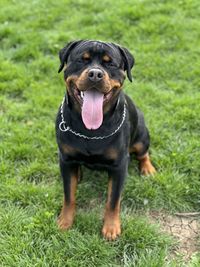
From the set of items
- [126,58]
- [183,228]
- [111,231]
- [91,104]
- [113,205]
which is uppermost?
[126,58]

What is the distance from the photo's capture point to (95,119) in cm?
293

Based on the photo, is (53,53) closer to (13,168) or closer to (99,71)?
(13,168)

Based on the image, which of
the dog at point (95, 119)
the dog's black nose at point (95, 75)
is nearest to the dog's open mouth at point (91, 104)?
the dog at point (95, 119)

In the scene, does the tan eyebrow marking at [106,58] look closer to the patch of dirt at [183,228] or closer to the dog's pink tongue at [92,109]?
the dog's pink tongue at [92,109]

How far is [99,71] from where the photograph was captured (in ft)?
9.16

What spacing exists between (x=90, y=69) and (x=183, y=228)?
1.48 m

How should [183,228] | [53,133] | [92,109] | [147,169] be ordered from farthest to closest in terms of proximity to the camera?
[53,133], [147,169], [183,228], [92,109]

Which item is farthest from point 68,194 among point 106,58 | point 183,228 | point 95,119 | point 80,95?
point 106,58

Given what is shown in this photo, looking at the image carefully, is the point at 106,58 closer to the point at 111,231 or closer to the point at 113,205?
the point at 113,205

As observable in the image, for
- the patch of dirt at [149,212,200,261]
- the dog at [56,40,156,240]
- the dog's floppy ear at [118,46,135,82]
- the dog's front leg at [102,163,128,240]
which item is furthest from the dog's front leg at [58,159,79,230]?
the dog's floppy ear at [118,46,135,82]

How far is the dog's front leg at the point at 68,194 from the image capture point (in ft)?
10.6

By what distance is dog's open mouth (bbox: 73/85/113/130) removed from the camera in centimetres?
289

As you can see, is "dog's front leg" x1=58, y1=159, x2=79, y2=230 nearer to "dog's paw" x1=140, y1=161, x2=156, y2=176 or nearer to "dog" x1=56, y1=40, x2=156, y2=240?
"dog" x1=56, y1=40, x2=156, y2=240

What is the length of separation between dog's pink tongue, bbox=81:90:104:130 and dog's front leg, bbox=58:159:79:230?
17.3 inches
